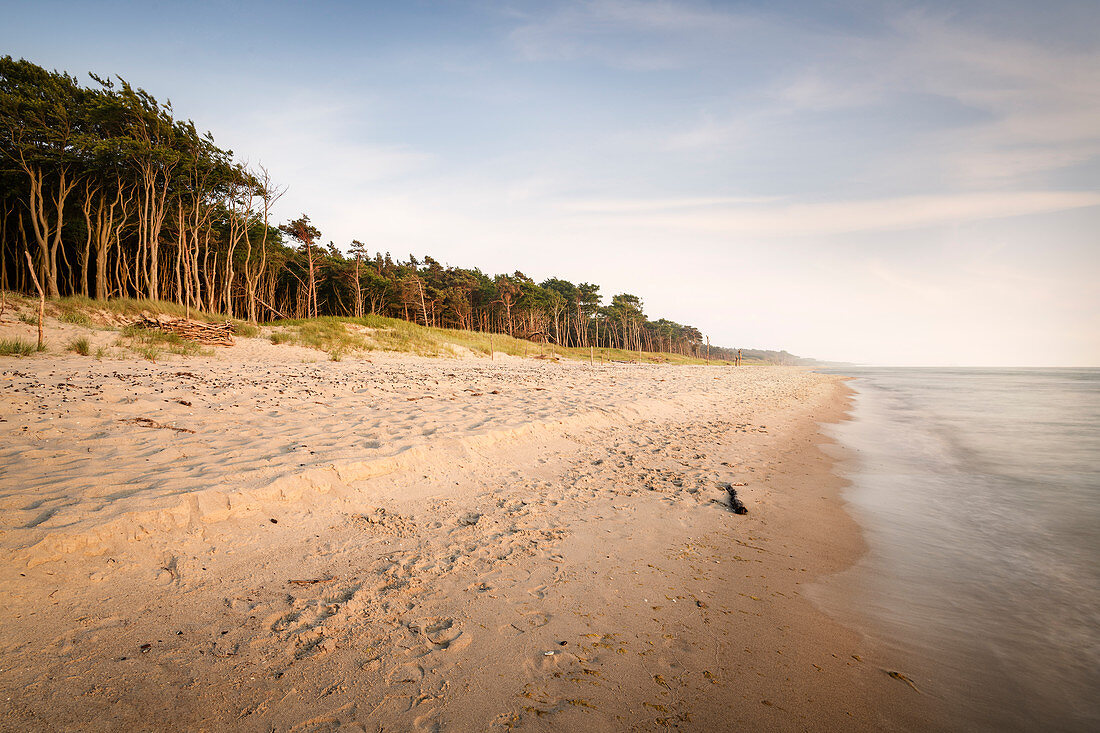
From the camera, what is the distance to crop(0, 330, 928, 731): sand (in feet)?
7.73

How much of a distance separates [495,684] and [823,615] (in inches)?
113

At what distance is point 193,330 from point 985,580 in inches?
951

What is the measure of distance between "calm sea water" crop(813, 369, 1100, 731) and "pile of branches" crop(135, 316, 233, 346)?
21.8 meters

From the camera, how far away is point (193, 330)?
58.0 ft

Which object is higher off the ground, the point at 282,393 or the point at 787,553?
the point at 282,393

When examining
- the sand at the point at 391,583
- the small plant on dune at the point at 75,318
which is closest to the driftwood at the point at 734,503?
the sand at the point at 391,583

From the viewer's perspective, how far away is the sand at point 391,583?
7.73ft

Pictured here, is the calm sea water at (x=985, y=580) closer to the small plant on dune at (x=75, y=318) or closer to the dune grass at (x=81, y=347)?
the dune grass at (x=81, y=347)

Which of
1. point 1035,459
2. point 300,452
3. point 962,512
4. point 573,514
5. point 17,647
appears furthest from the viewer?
point 1035,459

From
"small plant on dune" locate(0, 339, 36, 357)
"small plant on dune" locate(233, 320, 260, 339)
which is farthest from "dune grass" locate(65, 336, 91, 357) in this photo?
"small plant on dune" locate(233, 320, 260, 339)

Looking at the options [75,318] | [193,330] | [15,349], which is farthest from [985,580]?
[75,318]

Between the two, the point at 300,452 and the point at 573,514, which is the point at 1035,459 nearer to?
the point at 573,514

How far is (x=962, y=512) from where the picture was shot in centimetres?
644

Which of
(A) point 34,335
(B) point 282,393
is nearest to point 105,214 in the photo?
(A) point 34,335
